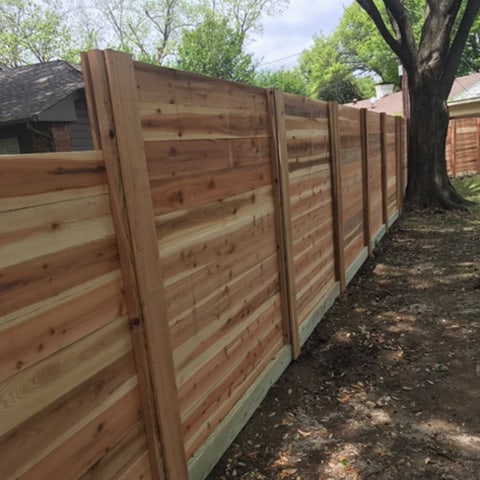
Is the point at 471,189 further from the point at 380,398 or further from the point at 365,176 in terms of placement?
the point at 380,398

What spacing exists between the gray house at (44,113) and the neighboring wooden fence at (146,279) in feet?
25.4

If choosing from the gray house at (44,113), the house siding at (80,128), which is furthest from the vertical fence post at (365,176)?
the house siding at (80,128)

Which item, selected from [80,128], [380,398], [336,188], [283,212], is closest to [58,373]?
[283,212]

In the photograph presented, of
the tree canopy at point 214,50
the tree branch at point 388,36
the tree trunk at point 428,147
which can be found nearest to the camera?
the tree branch at point 388,36

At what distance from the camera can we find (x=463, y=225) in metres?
8.48

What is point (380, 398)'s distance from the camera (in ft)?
9.83

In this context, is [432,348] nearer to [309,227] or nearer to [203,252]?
[309,227]

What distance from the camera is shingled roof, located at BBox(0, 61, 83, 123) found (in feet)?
31.6

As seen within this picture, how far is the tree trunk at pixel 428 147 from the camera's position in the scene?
10266mm

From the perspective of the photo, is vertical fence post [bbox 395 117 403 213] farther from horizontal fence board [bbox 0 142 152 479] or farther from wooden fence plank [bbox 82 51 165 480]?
horizontal fence board [bbox 0 142 152 479]

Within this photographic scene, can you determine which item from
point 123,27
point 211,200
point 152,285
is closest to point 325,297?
point 211,200

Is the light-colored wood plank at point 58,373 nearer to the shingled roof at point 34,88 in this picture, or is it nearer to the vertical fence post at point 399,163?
the vertical fence post at point 399,163

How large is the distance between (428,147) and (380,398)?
8.80 metres

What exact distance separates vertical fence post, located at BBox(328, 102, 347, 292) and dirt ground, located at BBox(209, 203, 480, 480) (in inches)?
17.7
